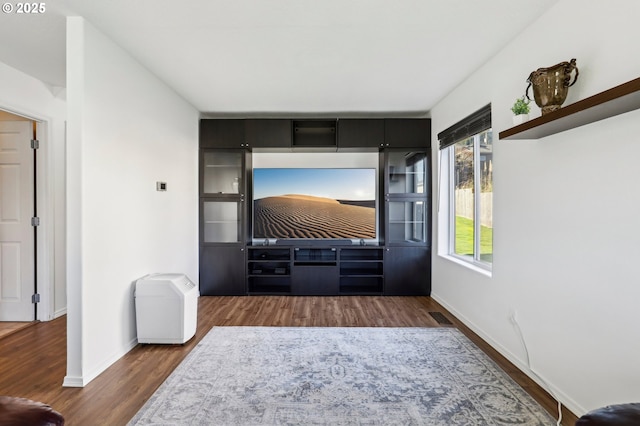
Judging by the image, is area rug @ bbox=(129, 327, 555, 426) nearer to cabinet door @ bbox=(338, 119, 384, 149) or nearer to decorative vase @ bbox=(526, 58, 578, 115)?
decorative vase @ bbox=(526, 58, 578, 115)

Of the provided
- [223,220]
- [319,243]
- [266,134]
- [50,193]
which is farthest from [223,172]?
[50,193]

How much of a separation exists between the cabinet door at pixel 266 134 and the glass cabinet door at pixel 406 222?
68.3 inches

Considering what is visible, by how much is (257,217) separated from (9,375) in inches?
113

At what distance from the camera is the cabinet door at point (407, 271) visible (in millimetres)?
4312

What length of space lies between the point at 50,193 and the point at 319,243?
Answer: 3168mm

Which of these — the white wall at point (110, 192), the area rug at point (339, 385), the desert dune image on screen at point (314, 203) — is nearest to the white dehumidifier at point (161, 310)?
the white wall at point (110, 192)

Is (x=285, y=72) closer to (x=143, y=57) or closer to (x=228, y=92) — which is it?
(x=228, y=92)

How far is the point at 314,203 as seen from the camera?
4555mm

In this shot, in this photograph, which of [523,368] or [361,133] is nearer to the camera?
[523,368]

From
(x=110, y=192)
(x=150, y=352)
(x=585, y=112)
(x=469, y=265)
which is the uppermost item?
(x=585, y=112)

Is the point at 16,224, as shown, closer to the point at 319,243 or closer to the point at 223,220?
the point at 223,220

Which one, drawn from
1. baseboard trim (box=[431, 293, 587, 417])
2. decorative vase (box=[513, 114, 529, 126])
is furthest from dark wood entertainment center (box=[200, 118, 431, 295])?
decorative vase (box=[513, 114, 529, 126])

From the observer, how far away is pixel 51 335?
9.77 ft

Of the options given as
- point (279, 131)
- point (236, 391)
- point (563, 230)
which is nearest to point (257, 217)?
point (279, 131)
